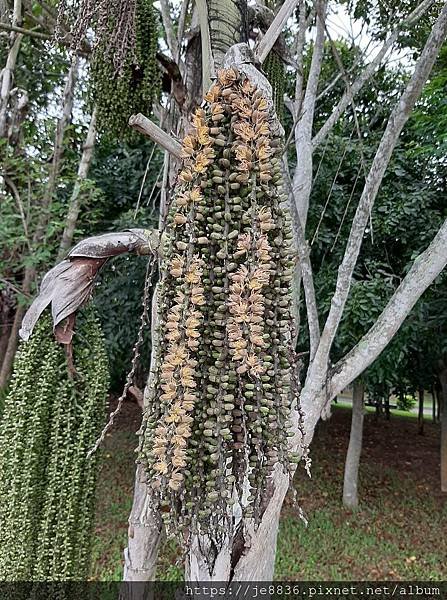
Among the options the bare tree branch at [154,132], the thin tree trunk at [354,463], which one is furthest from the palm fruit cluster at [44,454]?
the thin tree trunk at [354,463]

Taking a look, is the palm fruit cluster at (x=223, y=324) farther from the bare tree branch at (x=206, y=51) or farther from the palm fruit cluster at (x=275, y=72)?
the palm fruit cluster at (x=275, y=72)

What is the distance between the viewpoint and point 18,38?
3.25 meters

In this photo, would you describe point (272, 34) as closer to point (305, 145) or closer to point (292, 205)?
point (292, 205)

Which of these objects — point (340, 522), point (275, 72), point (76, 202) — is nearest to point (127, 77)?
point (275, 72)

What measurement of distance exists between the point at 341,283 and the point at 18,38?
265 cm

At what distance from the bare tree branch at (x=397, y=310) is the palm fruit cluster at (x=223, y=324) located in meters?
1.17

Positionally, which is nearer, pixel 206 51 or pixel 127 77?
pixel 206 51

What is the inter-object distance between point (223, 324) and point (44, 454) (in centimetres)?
97

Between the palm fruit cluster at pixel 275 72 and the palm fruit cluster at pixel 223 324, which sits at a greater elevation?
the palm fruit cluster at pixel 275 72

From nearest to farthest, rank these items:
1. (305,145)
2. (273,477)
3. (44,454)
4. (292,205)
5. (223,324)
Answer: (223,324), (273,477), (44,454), (292,205), (305,145)

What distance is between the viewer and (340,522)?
4.83m

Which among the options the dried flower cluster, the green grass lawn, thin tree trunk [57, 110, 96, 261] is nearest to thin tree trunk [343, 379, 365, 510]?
the green grass lawn

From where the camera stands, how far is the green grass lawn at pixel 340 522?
3932 millimetres

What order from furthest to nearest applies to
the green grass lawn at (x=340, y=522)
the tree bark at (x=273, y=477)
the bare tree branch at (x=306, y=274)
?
the green grass lawn at (x=340, y=522) < the bare tree branch at (x=306, y=274) < the tree bark at (x=273, y=477)
